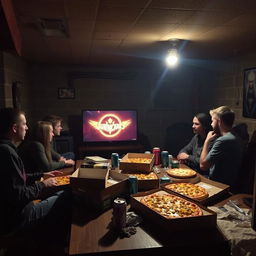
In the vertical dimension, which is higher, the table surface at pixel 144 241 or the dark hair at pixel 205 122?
the dark hair at pixel 205 122

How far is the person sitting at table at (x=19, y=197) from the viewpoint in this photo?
1782 millimetres

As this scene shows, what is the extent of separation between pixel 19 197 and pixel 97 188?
0.56 metres

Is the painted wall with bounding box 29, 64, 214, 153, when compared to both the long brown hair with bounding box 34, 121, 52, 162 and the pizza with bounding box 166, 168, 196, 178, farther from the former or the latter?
the pizza with bounding box 166, 168, 196, 178

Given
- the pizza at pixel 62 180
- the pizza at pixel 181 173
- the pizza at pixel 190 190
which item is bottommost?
the pizza at pixel 62 180

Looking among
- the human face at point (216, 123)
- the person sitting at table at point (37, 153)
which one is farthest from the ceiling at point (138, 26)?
the person sitting at table at point (37, 153)

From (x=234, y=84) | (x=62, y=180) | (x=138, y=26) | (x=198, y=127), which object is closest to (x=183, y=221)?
(x=62, y=180)

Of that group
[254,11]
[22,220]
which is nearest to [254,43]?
[254,11]

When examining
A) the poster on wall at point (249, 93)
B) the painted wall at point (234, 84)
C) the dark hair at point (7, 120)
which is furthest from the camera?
the painted wall at point (234, 84)

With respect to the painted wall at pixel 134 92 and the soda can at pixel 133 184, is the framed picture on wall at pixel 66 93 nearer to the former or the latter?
the painted wall at pixel 134 92

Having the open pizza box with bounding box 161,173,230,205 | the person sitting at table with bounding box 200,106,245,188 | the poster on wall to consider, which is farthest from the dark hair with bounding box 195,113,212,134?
the open pizza box with bounding box 161,173,230,205

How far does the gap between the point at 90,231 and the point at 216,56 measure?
351cm

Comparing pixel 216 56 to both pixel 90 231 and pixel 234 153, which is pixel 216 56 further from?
pixel 90 231

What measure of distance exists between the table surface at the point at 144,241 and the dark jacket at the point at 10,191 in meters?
0.52

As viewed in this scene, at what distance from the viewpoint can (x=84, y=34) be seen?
2.70 meters
